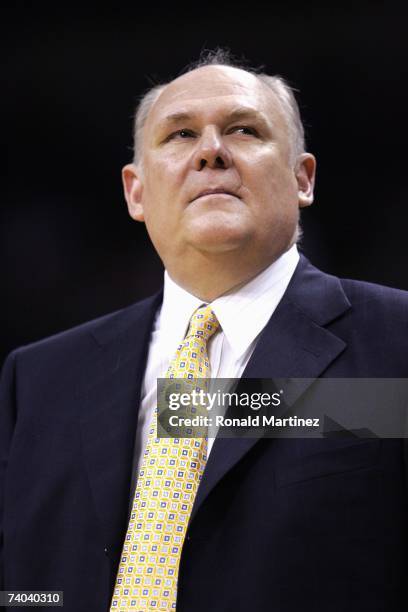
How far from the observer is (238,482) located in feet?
3.50

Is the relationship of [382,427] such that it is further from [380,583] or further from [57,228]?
[57,228]

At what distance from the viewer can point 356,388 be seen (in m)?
1.10

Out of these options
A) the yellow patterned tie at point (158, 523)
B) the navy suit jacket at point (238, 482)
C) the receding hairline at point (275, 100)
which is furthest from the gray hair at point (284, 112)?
the yellow patterned tie at point (158, 523)

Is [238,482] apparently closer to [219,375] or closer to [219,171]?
[219,375]

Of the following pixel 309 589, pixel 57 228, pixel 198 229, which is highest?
pixel 57 228

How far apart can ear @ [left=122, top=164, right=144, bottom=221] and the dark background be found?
1.52 ft

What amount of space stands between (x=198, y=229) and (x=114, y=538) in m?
0.48

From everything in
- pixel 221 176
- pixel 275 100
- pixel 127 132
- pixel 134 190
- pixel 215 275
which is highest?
pixel 127 132

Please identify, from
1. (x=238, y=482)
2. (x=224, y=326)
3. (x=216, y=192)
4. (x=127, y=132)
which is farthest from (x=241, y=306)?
(x=127, y=132)

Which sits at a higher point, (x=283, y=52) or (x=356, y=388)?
(x=283, y=52)

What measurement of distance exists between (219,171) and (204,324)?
0.25m

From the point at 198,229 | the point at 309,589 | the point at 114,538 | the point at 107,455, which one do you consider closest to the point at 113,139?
the point at 198,229

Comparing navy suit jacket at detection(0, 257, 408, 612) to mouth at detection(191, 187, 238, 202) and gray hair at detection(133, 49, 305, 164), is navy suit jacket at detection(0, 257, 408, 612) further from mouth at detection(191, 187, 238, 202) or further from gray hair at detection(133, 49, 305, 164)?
gray hair at detection(133, 49, 305, 164)

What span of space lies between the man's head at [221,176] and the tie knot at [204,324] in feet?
0.21
